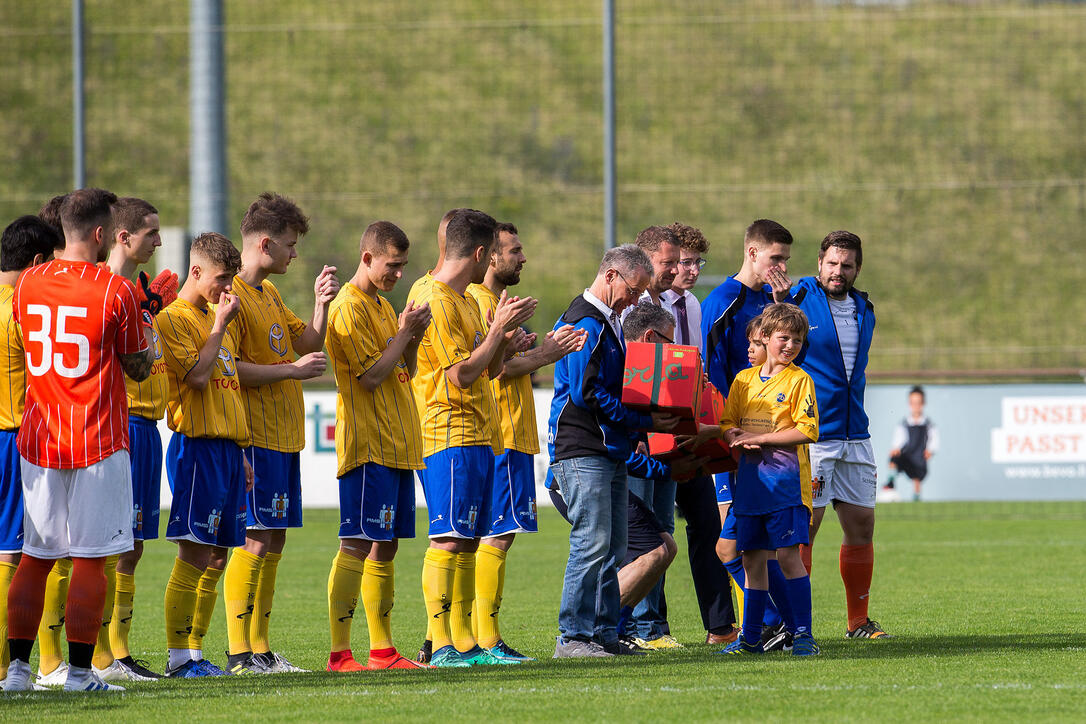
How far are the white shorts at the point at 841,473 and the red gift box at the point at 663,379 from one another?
56.7 inches

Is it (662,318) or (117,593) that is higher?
(662,318)

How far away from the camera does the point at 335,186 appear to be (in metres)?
41.5

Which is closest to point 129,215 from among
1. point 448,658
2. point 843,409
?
point 448,658

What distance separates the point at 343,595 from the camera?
711cm

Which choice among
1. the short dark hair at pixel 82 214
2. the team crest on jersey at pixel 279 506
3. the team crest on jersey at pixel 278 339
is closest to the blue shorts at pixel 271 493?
the team crest on jersey at pixel 279 506

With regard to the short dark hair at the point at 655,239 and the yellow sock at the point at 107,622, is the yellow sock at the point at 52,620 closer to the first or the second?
the yellow sock at the point at 107,622

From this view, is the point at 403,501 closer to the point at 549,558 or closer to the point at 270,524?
the point at 270,524

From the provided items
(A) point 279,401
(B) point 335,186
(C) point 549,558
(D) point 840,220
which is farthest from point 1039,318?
(A) point 279,401

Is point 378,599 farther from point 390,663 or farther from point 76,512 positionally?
point 76,512

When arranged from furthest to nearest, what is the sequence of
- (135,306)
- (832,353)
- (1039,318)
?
1. (1039,318)
2. (832,353)
3. (135,306)

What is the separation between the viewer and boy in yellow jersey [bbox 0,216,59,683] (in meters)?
6.49

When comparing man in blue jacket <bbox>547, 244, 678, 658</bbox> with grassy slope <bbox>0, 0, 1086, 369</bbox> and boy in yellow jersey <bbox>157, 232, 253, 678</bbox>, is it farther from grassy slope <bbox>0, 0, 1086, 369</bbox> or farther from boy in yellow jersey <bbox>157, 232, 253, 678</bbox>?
grassy slope <bbox>0, 0, 1086, 369</bbox>

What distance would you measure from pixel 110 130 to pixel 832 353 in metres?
37.7

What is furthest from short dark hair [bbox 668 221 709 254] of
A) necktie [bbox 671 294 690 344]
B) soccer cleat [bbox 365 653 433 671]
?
soccer cleat [bbox 365 653 433 671]
